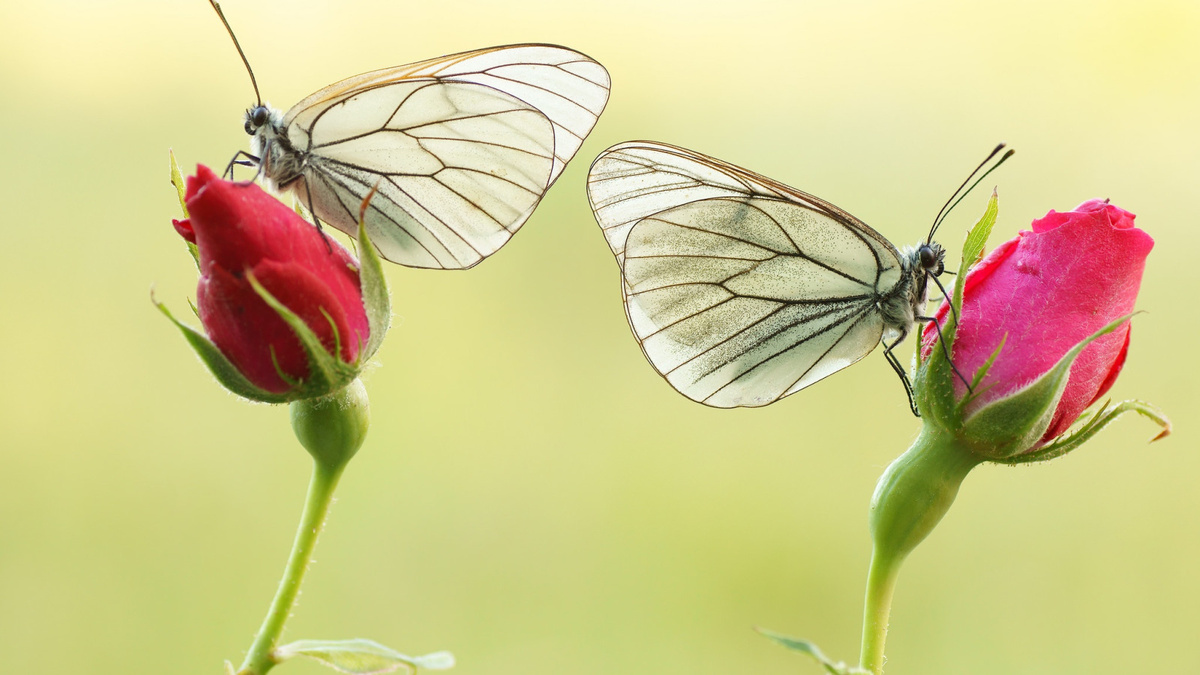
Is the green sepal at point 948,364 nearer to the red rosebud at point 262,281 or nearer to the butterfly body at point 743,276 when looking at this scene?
the butterfly body at point 743,276

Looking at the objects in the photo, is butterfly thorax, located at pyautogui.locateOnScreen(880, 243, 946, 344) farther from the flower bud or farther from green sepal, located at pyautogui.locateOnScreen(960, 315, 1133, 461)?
the flower bud

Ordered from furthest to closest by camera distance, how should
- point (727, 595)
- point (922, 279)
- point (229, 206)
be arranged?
point (727, 595) < point (922, 279) < point (229, 206)

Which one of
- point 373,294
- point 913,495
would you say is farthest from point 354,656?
point 913,495

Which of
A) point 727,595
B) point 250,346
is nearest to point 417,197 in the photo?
point 250,346

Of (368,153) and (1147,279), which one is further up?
(1147,279)

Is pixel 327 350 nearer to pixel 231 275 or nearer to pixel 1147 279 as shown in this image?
pixel 231 275


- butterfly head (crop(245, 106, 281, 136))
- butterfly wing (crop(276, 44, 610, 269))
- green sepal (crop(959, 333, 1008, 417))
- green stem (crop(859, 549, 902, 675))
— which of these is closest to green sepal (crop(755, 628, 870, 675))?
green stem (crop(859, 549, 902, 675))

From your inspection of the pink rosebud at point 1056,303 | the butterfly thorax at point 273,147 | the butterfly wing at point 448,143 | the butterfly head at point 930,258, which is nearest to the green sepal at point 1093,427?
the pink rosebud at point 1056,303
